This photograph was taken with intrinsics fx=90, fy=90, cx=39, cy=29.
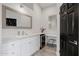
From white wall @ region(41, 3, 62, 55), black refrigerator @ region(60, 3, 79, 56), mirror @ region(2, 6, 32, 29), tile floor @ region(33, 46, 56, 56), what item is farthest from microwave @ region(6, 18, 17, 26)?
black refrigerator @ region(60, 3, 79, 56)

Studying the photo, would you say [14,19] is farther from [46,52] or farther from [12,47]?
[46,52]

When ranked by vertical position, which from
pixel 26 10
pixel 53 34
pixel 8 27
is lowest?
pixel 53 34

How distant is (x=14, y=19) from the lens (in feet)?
7.00

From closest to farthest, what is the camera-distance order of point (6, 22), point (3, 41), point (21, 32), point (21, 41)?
point (3, 41) < point (6, 22) < point (21, 41) < point (21, 32)

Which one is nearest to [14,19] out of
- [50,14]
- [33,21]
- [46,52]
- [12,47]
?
[33,21]

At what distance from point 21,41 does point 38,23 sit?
2.00 feet

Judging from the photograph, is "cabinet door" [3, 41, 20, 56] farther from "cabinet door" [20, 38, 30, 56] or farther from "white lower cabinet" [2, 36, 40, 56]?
"cabinet door" [20, 38, 30, 56]

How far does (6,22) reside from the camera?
6.31 ft

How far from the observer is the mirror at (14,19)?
1.89 metres

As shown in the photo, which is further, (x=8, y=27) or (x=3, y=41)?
(x=8, y=27)

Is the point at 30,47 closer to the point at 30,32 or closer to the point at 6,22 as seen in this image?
the point at 30,32

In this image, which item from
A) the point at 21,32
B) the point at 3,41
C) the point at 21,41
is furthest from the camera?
the point at 21,32

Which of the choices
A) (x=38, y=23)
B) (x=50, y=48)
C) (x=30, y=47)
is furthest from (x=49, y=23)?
(x=30, y=47)

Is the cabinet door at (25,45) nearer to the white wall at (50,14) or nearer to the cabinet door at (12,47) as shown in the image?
the cabinet door at (12,47)
